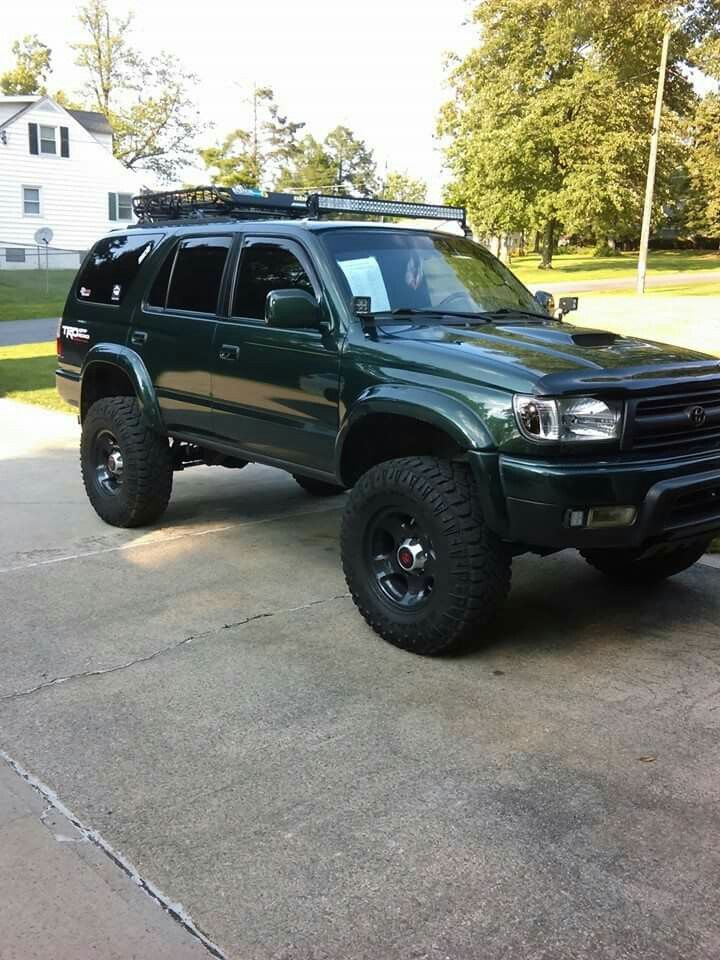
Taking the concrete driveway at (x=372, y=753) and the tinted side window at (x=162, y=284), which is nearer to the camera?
the concrete driveway at (x=372, y=753)

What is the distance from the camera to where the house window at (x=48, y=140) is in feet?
128

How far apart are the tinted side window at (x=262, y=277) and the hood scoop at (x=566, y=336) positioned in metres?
1.15

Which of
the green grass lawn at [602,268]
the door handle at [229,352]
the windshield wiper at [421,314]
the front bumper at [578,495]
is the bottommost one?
the front bumper at [578,495]

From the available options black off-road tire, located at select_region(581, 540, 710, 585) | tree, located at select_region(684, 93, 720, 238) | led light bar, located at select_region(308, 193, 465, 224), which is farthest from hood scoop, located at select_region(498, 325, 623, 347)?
tree, located at select_region(684, 93, 720, 238)

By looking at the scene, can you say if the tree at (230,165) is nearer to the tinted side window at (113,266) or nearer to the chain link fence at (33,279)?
the chain link fence at (33,279)

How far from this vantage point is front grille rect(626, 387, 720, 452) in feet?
12.8

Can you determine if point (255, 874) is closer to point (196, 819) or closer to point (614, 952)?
point (196, 819)

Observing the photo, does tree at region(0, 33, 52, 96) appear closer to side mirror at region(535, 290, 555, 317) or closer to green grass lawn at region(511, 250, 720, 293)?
green grass lawn at region(511, 250, 720, 293)

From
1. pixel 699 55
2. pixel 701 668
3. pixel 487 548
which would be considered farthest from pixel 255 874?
pixel 699 55

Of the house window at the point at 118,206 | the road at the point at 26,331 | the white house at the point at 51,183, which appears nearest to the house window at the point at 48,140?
the white house at the point at 51,183

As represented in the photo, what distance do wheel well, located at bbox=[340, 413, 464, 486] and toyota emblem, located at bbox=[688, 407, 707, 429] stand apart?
999 millimetres

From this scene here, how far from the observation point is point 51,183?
39562 mm

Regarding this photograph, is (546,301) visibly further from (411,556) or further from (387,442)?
(411,556)

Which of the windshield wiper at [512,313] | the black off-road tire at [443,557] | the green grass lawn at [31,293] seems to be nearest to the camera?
the black off-road tire at [443,557]
